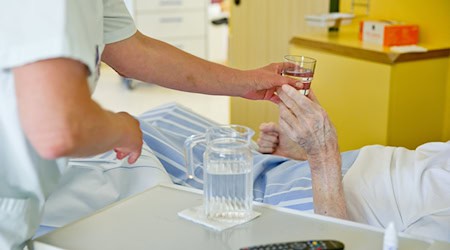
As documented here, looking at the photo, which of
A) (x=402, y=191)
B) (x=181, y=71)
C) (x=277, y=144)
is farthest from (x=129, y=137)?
(x=277, y=144)

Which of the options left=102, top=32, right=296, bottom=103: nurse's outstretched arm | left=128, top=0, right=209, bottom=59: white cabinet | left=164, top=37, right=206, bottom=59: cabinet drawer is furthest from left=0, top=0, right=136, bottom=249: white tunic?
left=164, top=37, right=206, bottom=59: cabinet drawer

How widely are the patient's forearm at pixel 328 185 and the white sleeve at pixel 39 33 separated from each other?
0.73 meters

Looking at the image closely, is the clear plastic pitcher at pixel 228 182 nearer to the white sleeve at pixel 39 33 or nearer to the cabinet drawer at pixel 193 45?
the white sleeve at pixel 39 33

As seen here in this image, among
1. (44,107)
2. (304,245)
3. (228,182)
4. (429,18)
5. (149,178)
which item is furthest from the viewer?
(429,18)

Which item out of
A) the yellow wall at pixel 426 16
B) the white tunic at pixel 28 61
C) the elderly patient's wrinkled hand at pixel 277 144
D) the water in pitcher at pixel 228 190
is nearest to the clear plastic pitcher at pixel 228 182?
the water in pitcher at pixel 228 190

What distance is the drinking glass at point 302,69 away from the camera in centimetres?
161

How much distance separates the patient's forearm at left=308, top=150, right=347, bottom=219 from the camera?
152 cm

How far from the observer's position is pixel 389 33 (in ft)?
8.84

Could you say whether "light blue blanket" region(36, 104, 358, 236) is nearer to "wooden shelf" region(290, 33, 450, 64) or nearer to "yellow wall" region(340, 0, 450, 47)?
"wooden shelf" region(290, 33, 450, 64)

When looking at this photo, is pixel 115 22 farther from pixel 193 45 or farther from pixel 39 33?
pixel 193 45

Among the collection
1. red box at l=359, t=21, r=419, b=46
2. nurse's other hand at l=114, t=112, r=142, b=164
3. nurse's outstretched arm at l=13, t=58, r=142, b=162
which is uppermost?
nurse's outstretched arm at l=13, t=58, r=142, b=162

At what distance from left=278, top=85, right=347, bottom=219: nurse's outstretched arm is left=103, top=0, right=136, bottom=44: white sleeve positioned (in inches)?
15.4

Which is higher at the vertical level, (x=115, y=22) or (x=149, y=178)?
(x=115, y=22)

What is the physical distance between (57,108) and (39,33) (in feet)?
0.40
